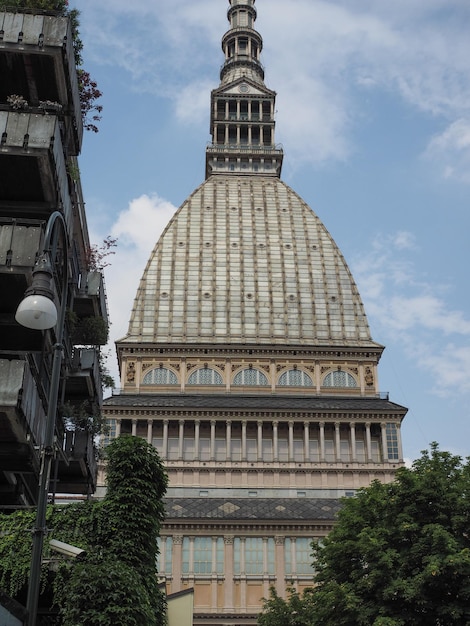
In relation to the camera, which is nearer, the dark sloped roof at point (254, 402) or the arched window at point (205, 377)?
the dark sloped roof at point (254, 402)

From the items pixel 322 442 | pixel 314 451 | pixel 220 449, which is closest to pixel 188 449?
pixel 220 449

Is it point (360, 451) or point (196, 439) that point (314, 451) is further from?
point (196, 439)

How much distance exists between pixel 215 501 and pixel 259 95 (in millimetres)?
61819

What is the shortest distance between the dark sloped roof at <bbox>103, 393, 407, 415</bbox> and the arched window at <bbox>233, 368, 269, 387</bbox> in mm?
2068

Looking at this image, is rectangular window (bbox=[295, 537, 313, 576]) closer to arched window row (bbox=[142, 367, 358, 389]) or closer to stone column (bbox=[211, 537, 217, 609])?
stone column (bbox=[211, 537, 217, 609])

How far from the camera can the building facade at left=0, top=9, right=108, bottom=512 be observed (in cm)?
2459

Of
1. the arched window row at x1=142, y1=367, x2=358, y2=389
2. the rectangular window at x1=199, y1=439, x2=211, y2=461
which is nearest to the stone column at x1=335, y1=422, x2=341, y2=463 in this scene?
the arched window row at x1=142, y1=367, x2=358, y2=389

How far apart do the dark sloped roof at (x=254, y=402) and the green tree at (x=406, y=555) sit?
3954cm

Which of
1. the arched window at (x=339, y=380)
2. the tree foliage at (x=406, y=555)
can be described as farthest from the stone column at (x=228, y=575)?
the tree foliage at (x=406, y=555)

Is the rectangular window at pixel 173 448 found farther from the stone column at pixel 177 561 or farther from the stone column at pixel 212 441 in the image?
the stone column at pixel 177 561

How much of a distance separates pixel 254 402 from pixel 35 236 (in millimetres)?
58148

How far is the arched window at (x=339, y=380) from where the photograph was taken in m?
86.8

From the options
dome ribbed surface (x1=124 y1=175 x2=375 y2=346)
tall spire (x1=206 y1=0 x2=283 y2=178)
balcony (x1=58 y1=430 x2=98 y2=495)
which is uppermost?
tall spire (x1=206 y1=0 x2=283 y2=178)

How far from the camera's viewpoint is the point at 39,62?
92.4 ft
